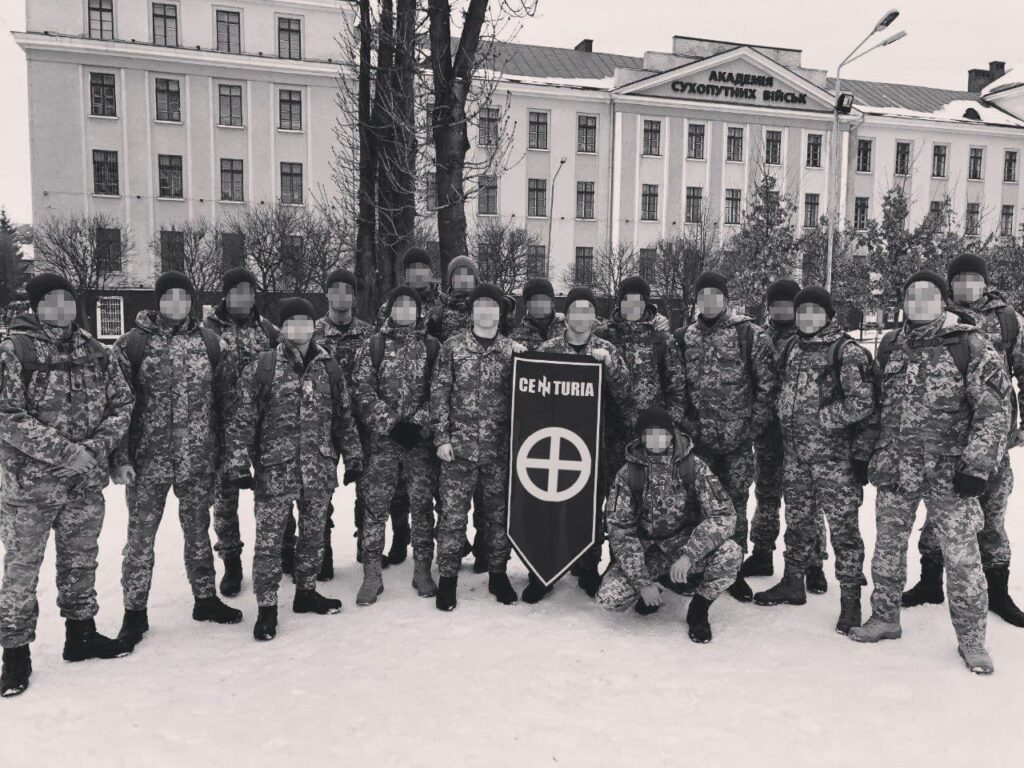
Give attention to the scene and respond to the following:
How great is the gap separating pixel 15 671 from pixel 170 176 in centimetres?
3682

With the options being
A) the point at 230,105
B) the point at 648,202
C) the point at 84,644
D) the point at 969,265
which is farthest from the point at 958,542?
the point at 648,202

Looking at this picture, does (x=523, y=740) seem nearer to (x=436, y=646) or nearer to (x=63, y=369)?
(x=436, y=646)

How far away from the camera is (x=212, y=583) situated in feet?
17.3

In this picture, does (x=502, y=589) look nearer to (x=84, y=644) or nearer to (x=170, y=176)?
(x=84, y=644)

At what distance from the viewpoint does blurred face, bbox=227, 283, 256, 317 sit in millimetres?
5566

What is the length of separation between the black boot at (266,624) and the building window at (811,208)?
45137mm

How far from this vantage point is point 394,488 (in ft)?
18.5

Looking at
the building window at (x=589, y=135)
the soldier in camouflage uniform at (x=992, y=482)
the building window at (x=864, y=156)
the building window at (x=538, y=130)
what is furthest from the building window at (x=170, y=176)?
the soldier in camouflage uniform at (x=992, y=482)

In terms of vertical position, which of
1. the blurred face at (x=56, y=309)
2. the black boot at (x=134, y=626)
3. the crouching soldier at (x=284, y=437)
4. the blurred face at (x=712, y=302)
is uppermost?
the blurred face at (x=712, y=302)

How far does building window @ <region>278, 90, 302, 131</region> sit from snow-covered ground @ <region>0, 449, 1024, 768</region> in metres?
36.2

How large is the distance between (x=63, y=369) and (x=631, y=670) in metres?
3.53

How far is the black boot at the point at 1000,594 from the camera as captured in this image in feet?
16.8

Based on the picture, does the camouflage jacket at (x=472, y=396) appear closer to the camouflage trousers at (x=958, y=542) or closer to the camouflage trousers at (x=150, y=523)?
the camouflage trousers at (x=150, y=523)

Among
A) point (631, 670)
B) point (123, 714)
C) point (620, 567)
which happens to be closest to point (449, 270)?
point (620, 567)
